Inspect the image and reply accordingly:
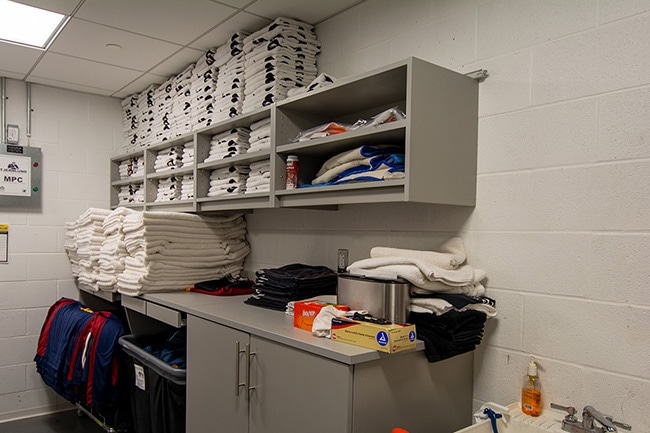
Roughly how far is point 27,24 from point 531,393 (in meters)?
3.06

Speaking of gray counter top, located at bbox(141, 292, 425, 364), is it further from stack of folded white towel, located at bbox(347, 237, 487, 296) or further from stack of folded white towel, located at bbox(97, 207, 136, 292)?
stack of folded white towel, located at bbox(97, 207, 136, 292)

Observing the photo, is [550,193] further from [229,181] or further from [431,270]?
[229,181]

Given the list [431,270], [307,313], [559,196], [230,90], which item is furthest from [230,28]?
[559,196]

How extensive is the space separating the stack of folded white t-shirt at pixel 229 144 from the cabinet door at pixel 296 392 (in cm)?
114

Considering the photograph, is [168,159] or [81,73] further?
[81,73]

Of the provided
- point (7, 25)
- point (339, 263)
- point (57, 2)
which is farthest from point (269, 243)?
point (7, 25)

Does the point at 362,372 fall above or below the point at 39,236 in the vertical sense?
below

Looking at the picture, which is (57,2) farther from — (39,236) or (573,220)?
(573,220)

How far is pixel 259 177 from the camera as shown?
2.35 m

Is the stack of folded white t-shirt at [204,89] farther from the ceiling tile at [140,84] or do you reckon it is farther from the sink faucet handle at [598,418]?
the sink faucet handle at [598,418]

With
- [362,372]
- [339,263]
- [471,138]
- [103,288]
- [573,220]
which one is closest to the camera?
[362,372]

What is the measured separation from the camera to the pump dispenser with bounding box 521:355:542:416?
5.10ft

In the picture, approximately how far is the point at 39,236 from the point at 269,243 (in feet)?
6.91

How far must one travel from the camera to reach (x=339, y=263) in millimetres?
2303
